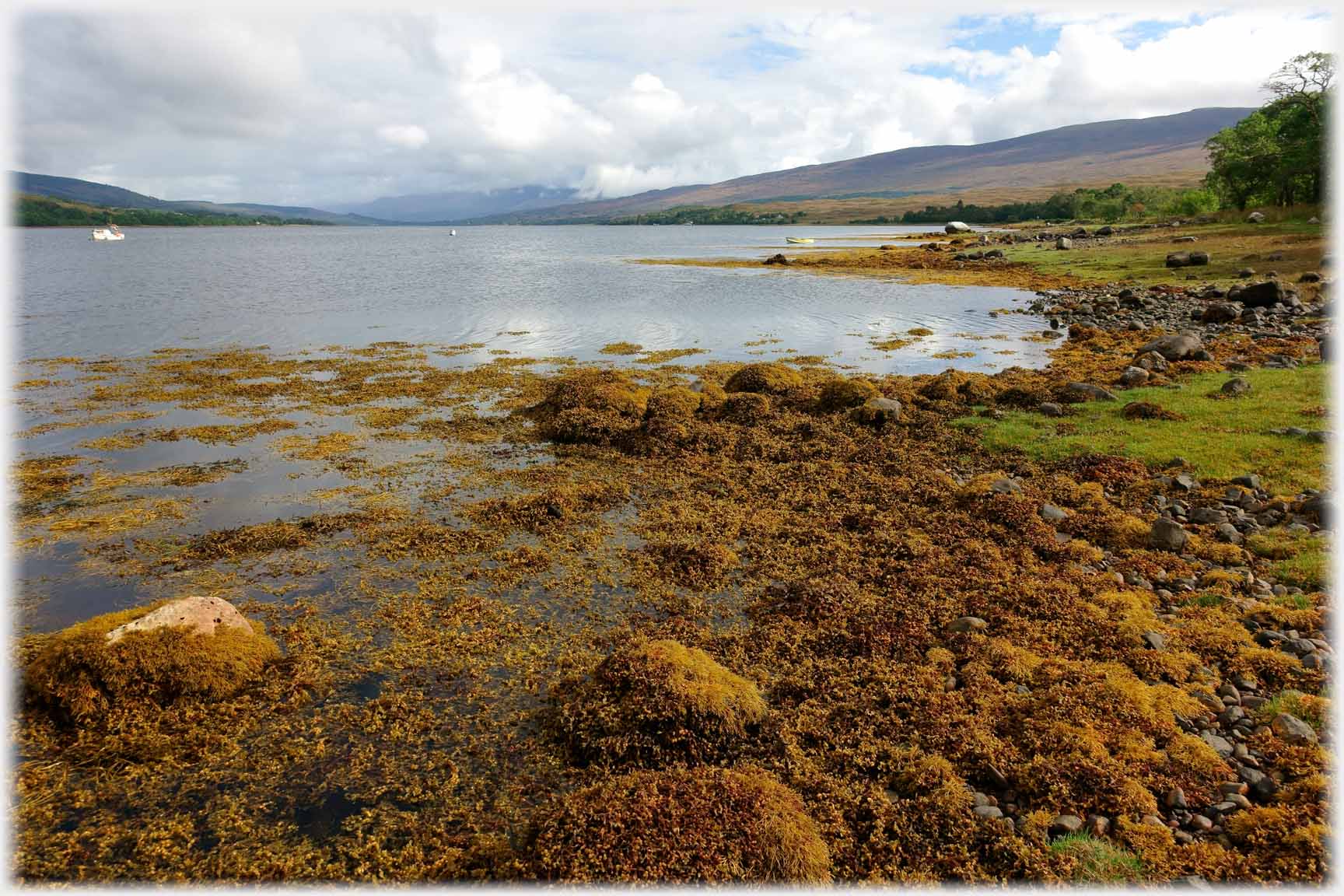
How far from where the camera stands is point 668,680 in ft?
26.1

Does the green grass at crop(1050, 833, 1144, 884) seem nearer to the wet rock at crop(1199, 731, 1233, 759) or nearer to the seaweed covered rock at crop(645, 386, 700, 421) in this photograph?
the wet rock at crop(1199, 731, 1233, 759)

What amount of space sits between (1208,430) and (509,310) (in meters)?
41.8

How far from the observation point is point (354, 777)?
725 cm

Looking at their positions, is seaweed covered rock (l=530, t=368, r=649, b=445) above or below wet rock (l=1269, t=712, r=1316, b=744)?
above

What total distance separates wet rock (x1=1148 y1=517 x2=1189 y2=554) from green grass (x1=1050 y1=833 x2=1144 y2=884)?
750cm

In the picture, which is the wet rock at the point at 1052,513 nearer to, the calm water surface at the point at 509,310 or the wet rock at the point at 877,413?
the wet rock at the point at 877,413

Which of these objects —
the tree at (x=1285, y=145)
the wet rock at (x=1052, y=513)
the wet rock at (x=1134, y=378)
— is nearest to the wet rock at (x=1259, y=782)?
the wet rock at (x=1052, y=513)

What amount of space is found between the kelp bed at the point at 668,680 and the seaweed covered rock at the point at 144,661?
18 cm

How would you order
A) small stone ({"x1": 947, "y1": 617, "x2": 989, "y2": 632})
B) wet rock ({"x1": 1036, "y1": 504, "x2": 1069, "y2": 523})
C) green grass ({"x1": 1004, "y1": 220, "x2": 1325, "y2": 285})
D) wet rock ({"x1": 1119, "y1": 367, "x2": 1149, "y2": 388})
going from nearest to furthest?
1. small stone ({"x1": 947, "y1": 617, "x2": 989, "y2": 632})
2. wet rock ({"x1": 1036, "y1": 504, "x2": 1069, "y2": 523})
3. wet rock ({"x1": 1119, "y1": 367, "x2": 1149, "y2": 388})
4. green grass ({"x1": 1004, "y1": 220, "x2": 1325, "y2": 285})

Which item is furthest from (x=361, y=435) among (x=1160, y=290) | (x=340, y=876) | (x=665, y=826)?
(x=1160, y=290)

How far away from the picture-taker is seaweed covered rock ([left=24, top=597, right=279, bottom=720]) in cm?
820

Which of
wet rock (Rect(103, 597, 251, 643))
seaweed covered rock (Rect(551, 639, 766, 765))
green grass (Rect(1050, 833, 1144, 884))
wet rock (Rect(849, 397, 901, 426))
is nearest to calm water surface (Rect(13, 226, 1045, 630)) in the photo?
wet rock (Rect(103, 597, 251, 643))

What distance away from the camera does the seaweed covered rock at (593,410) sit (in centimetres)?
1925

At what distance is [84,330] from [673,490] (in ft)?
133
